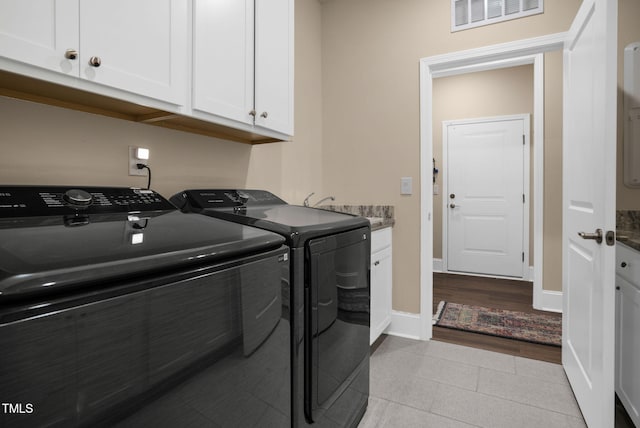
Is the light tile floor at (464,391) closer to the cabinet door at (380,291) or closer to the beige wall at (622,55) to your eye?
the cabinet door at (380,291)

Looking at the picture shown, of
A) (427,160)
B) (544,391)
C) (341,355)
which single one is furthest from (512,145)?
(341,355)

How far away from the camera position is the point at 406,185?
271 centimetres

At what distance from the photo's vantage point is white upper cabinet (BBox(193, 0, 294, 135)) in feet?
4.56

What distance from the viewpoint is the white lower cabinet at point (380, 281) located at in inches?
88.9

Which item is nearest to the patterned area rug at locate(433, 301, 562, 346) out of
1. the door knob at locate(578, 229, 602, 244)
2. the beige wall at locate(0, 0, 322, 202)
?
the door knob at locate(578, 229, 602, 244)

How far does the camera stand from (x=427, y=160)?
2637mm

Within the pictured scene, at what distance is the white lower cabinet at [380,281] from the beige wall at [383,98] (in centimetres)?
19

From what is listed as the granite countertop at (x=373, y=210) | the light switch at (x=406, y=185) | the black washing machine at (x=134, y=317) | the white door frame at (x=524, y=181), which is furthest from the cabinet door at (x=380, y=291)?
the white door frame at (x=524, y=181)

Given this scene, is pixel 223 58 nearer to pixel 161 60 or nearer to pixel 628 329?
pixel 161 60

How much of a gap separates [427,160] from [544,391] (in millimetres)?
1623

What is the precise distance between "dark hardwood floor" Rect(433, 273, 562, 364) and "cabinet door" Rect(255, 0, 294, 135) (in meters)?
2.06

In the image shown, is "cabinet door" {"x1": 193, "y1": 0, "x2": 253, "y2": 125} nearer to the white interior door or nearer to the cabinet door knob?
the cabinet door knob

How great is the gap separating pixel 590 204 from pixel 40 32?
2.17 m

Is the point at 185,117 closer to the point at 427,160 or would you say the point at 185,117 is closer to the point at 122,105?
the point at 122,105
